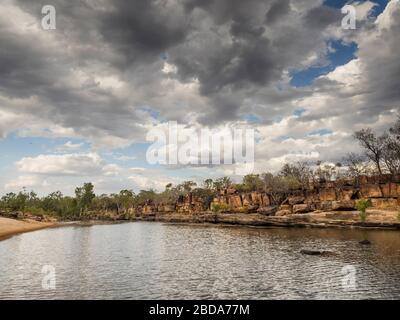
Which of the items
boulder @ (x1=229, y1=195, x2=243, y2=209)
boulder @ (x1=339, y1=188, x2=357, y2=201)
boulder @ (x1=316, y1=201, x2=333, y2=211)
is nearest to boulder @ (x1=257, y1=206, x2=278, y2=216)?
boulder @ (x1=316, y1=201, x2=333, y2=211)

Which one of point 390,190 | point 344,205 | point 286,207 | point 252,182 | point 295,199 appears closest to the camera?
point 390,190

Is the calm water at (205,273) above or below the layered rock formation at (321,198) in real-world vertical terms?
below

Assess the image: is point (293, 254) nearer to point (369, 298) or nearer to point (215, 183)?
point (369, 298)

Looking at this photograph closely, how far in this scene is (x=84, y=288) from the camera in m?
26.6

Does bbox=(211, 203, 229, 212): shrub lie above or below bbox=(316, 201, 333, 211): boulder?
below

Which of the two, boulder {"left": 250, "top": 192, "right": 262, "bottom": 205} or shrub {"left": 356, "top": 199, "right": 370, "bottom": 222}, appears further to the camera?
boulder {"left": 250, "top": 192, "right": 262, "bottom": 205}

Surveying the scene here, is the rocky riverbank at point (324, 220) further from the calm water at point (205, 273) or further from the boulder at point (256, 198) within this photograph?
the calm water at point (205, 273)

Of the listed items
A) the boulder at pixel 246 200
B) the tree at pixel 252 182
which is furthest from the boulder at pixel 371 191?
the tree at pixel 252 182

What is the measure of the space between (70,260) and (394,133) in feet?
317

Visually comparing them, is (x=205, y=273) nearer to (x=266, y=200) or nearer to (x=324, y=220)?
(x=324, y=220)

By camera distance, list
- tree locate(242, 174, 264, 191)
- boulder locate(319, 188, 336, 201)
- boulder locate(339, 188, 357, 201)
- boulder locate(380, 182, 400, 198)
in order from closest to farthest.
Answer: boulder locate(380, 182, 400, 198), boulder locate(339, 188, 357, 201), boulder locate(319, 188, 336, 201), tree locate(242, 174, 264, 191)

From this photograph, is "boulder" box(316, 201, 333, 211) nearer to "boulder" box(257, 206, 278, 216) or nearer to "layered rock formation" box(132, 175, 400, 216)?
"layered rock formation" box(132, 175, 400, 216)

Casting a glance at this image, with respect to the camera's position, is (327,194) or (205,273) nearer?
(205,273)

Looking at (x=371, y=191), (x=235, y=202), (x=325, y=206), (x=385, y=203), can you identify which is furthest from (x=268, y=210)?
(x=385, y=203)
